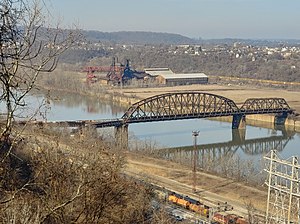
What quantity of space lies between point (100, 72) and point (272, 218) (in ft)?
155

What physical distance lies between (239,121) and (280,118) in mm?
3993

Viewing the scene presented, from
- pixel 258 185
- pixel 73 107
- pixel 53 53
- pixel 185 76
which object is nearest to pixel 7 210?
pixel 53 53

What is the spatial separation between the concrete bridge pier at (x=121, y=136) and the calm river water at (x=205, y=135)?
817mm

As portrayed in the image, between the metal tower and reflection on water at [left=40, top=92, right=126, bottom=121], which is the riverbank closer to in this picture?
reflection on water at [left=40, top=92, right=126, bottom=121]

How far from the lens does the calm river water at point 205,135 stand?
76.9 feet

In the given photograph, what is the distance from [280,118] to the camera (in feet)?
106

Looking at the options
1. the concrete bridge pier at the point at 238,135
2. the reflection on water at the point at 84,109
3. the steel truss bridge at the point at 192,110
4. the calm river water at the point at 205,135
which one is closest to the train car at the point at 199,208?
the calm river water at the point at 205,135

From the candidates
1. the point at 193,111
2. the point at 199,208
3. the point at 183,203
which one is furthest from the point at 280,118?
the point at 199,208

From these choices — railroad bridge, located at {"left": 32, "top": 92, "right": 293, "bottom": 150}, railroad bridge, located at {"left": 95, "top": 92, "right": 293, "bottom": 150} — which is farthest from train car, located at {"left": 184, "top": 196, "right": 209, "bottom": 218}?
railroad bridge, located at {"left": 95, "top": 92, "right": 293, "bottom": 150}

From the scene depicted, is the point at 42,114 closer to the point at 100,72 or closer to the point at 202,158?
the point at 202,158

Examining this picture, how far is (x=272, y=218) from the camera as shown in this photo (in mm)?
9047

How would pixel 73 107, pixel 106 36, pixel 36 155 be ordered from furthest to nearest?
pixel 106 36 → pixel 73 107 → pixel 36 155

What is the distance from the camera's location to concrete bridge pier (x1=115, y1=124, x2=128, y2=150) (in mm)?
20800

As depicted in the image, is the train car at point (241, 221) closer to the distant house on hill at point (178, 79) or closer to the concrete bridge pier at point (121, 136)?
the concrete bridge pier at point (121, 136)
